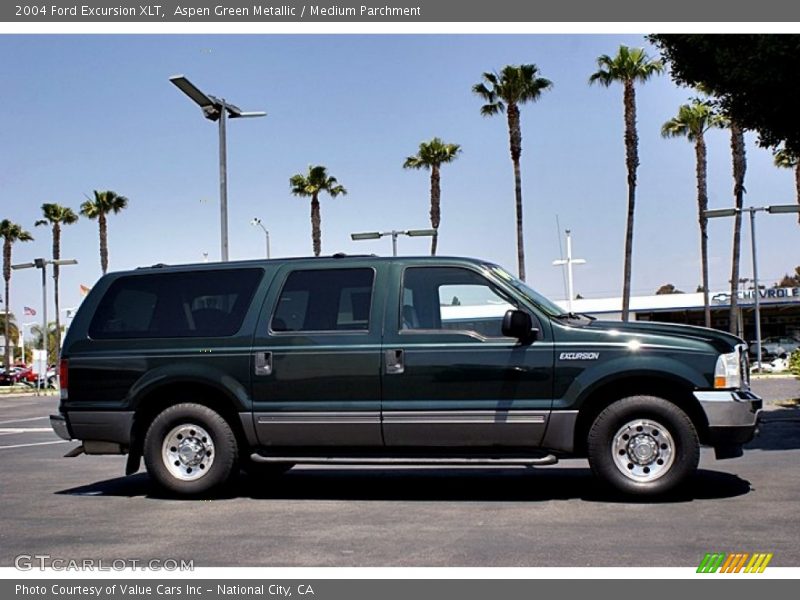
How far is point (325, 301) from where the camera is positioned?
8.20 metres

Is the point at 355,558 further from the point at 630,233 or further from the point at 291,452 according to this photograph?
the point at 630,233

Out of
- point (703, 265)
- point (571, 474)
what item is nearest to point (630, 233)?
point (703, 265)

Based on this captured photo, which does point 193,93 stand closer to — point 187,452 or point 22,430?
point 22,430

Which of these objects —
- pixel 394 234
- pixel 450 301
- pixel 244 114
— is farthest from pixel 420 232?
pixel 450 301

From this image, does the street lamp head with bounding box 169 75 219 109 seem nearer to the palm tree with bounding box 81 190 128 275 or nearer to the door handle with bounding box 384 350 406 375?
the door handle with bounding box 384 350 406 375

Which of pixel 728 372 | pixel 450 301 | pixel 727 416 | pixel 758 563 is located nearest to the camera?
pixel 758 563

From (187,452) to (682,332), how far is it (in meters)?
4.47

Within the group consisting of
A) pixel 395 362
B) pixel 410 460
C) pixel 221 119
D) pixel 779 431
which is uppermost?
pixel 221 119

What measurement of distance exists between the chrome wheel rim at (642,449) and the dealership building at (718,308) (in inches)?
1617

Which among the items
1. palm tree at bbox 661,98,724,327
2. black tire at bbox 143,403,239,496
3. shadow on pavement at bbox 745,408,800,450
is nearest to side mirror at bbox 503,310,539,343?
black tire at bbox 143,403,239,496

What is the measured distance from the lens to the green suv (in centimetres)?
754

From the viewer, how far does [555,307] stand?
8078 mm

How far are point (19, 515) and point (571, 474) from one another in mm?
5237

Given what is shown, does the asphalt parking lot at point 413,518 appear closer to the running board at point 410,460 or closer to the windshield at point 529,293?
the running board at point 410,460
